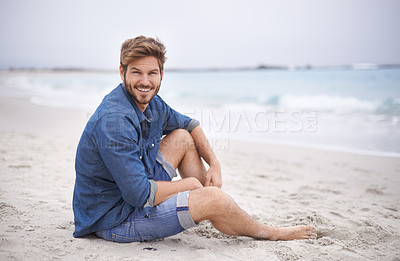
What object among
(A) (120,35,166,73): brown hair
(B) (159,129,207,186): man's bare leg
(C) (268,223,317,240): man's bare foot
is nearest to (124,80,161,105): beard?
(A) (120,35,166,73): brown hair

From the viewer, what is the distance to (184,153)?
104 inches

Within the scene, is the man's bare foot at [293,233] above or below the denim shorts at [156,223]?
below

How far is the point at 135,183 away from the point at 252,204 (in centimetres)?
184

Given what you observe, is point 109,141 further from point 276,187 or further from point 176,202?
point 276,187

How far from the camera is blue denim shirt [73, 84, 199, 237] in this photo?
1771 millimetres

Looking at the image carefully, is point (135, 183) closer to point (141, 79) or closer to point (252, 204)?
point (141, 79)

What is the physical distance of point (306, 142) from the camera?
661 centimetres

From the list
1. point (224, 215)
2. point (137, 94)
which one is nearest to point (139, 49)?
point (137, 94)

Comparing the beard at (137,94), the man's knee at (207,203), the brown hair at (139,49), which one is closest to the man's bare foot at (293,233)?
the man's knee at (207,203)

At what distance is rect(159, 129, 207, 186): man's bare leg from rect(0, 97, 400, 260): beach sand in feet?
1.58

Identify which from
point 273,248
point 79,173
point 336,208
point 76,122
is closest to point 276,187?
point 336,208

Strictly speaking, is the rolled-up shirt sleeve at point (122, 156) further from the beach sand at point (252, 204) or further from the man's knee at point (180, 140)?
the man's knee at point (180, 140)

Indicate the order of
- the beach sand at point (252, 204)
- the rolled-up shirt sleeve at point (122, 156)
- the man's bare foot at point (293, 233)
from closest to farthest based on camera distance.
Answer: the rolled-up shirt sleeve at point (122, 156) < the beach sand at point (252, 204) < the man's bare foot at point (293, 233)

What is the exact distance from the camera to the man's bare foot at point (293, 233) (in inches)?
91.2
